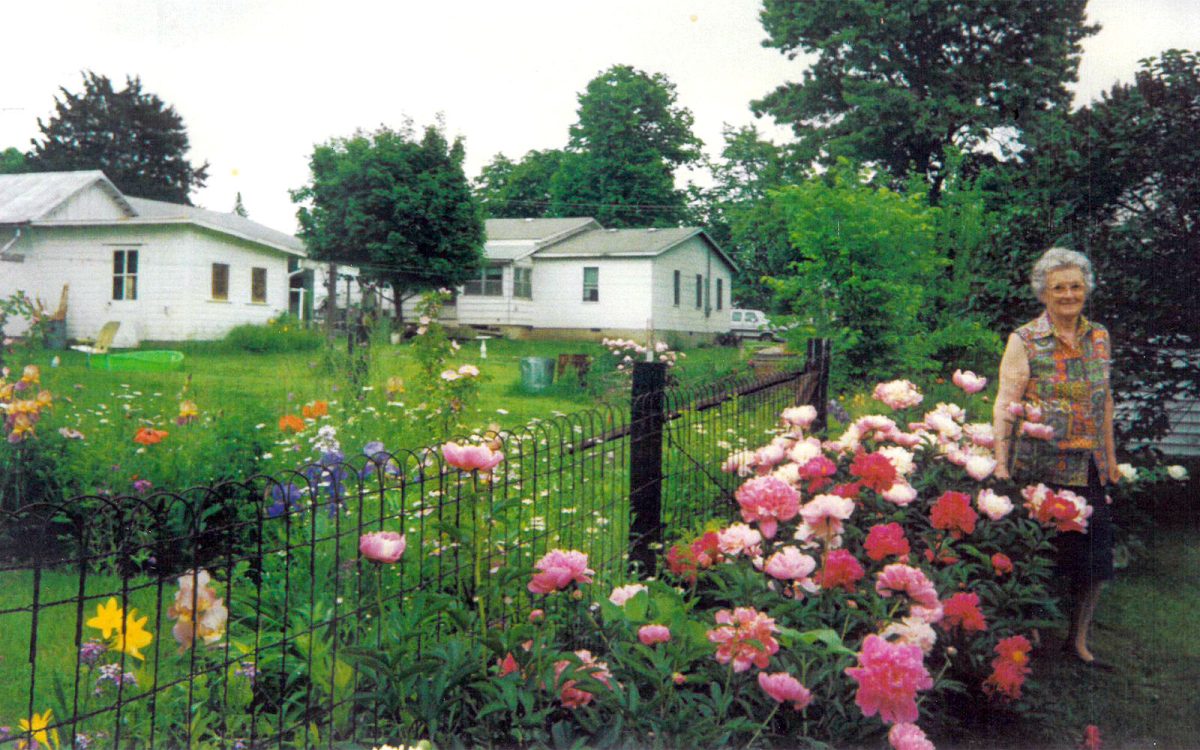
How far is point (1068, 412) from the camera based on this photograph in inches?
104

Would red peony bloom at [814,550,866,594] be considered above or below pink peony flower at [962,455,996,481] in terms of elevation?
below

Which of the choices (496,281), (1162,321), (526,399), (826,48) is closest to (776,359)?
(526,399)

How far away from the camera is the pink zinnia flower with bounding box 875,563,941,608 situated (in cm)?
171

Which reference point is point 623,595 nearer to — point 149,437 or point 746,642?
point 746,642

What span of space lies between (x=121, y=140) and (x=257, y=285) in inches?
A: 263

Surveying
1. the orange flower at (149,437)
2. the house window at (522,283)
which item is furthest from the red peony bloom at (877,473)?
the house window at (522,283)

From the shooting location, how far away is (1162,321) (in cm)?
379

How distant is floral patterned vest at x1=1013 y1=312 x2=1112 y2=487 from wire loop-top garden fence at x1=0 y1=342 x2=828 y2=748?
1.06m

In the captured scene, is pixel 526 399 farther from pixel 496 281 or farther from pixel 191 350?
pixel 496 281

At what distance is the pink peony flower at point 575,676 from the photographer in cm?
Result: 134

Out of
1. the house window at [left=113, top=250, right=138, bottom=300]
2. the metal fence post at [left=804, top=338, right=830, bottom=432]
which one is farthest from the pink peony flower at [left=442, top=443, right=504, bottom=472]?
the house window at [left=113, top=250, right=138, bottom=300]

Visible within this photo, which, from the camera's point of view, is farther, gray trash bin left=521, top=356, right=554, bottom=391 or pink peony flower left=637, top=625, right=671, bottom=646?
gray trash bin left=521, top=356, right=554, bottom=391

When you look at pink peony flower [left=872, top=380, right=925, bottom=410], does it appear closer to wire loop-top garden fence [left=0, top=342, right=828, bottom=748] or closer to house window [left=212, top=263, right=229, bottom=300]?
wire loop-top garden fence [left=0, top=342, right=828, bottom=748]

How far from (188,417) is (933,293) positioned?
5314 mm
